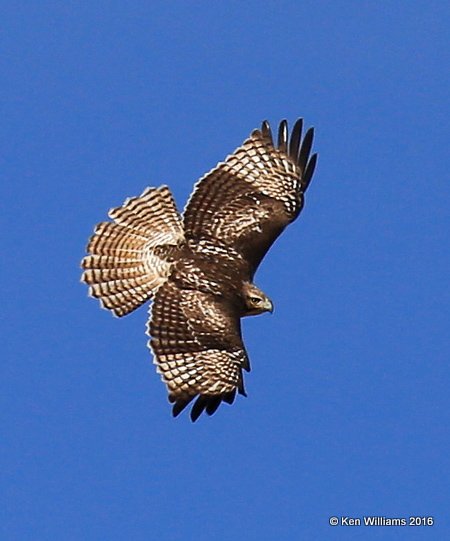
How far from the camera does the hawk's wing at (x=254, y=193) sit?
773 inches

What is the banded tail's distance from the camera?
1956 centimetres

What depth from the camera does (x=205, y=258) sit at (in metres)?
19.5

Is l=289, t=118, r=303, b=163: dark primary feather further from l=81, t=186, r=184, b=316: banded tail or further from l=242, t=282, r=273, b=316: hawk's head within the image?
l=242, t=282, r=273, b=316: hawk's head

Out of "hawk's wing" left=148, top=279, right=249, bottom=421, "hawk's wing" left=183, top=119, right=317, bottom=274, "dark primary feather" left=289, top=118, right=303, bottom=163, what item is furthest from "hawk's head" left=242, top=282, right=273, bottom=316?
"dark primary feather" left=289, top=118, right=303, bottom=163

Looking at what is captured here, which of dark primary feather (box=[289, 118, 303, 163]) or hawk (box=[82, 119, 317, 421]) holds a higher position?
dark primary feather (box=[289, 118, 303, 163])

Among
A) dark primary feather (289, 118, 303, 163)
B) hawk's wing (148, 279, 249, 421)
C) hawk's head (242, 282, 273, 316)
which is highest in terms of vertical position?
dark primary feather (289, 118, 303, 163)

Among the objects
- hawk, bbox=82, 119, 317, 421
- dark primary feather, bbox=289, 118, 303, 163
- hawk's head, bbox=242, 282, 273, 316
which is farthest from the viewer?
dark primary feather, bbox=289, 118, 303, 163

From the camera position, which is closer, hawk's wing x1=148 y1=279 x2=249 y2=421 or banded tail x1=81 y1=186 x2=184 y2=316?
hawk's wing x1=148 y1=279 x2=249 y2=421

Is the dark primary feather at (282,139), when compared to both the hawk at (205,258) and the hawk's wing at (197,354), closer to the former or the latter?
the hawk at (205,258)

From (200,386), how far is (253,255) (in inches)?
79.9

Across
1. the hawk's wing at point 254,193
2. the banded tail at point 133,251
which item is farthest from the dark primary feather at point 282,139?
the banded tail at point 133,251

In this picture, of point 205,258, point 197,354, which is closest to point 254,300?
point 205,258

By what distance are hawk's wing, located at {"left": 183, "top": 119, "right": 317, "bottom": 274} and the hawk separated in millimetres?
11

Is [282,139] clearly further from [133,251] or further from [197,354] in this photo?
[197,354]
